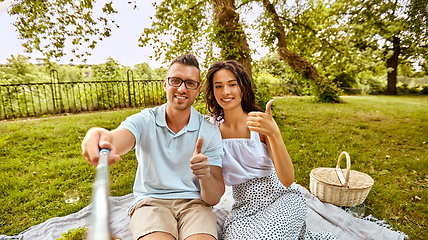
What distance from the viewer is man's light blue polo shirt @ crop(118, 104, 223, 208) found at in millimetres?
1895

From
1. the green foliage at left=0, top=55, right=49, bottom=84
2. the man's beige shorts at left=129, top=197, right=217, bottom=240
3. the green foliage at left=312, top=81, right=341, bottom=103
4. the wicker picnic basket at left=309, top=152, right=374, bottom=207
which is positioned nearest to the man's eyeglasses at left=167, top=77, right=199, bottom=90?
the man's beige shorts at left=129, top=197, right=217, bottom=240

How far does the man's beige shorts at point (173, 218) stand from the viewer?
5.55 ft

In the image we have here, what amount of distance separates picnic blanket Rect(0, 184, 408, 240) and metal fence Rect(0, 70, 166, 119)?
6933 mm

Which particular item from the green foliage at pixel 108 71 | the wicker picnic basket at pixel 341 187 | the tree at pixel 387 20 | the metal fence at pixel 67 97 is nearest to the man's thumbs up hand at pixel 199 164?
the wicker picnic basket at pixel 341 187

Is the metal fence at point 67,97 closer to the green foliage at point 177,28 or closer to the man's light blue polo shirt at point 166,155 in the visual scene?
the green foliage at point 177,28

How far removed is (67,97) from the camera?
340 inches

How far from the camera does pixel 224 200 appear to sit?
3033mm

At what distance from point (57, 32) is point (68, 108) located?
14.8 feet

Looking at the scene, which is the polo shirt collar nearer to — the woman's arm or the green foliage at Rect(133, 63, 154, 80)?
the woman's arm

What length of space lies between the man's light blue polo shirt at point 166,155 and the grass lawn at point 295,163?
1857mm

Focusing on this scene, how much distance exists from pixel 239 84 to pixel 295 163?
9.68 ft

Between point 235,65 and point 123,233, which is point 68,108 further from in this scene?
point 235,65

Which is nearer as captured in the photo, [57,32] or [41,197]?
[41,197]

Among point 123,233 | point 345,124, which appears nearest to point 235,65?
point 123,233
